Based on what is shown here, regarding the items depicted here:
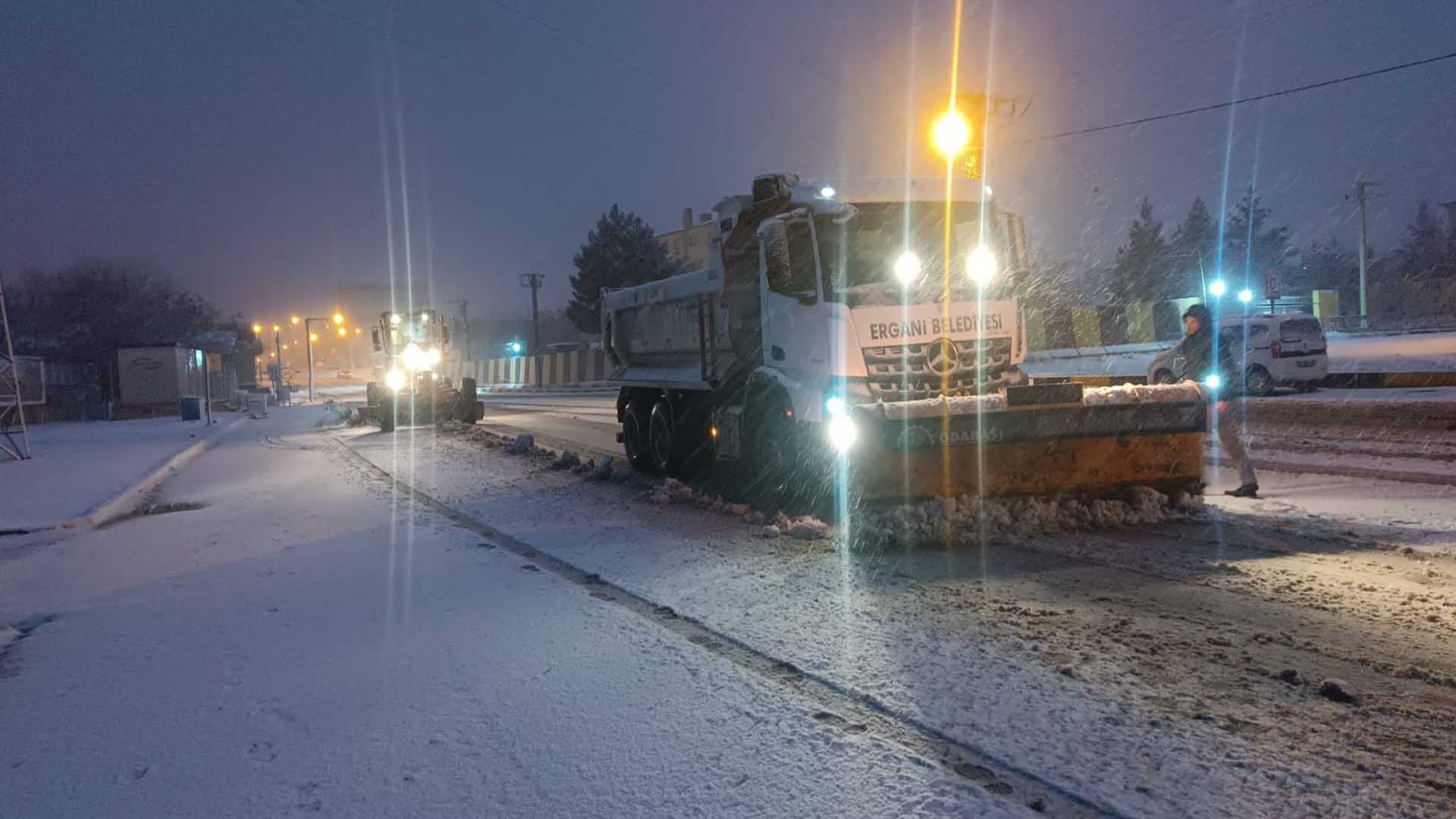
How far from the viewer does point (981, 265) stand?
9117 millimetres

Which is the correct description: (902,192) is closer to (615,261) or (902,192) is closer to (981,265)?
(981,265)

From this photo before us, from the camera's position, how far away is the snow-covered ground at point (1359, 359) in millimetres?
22141

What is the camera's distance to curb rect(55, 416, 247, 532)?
438 inches

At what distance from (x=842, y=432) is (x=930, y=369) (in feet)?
3.53

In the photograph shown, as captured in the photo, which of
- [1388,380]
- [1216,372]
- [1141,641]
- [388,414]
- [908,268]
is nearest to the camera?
[1141,641]

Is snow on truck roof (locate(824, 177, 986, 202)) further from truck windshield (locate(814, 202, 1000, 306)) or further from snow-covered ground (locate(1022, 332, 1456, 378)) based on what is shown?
snow-covered ground (locate(1022, 332, 1456, 378))

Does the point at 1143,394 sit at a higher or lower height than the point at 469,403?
higher

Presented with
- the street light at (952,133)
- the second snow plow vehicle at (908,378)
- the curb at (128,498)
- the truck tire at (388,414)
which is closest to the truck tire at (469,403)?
the truck tire at (388,414)

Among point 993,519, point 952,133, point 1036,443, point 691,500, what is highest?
point 952,133

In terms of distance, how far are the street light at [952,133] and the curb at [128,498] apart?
12.1 m

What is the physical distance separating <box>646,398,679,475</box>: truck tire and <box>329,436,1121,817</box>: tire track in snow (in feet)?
18.0

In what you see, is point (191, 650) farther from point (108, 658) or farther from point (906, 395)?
point (906, 395)

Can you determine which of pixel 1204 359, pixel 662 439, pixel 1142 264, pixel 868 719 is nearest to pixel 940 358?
pixel 1204 359

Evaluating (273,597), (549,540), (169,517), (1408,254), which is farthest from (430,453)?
(1408,254)
